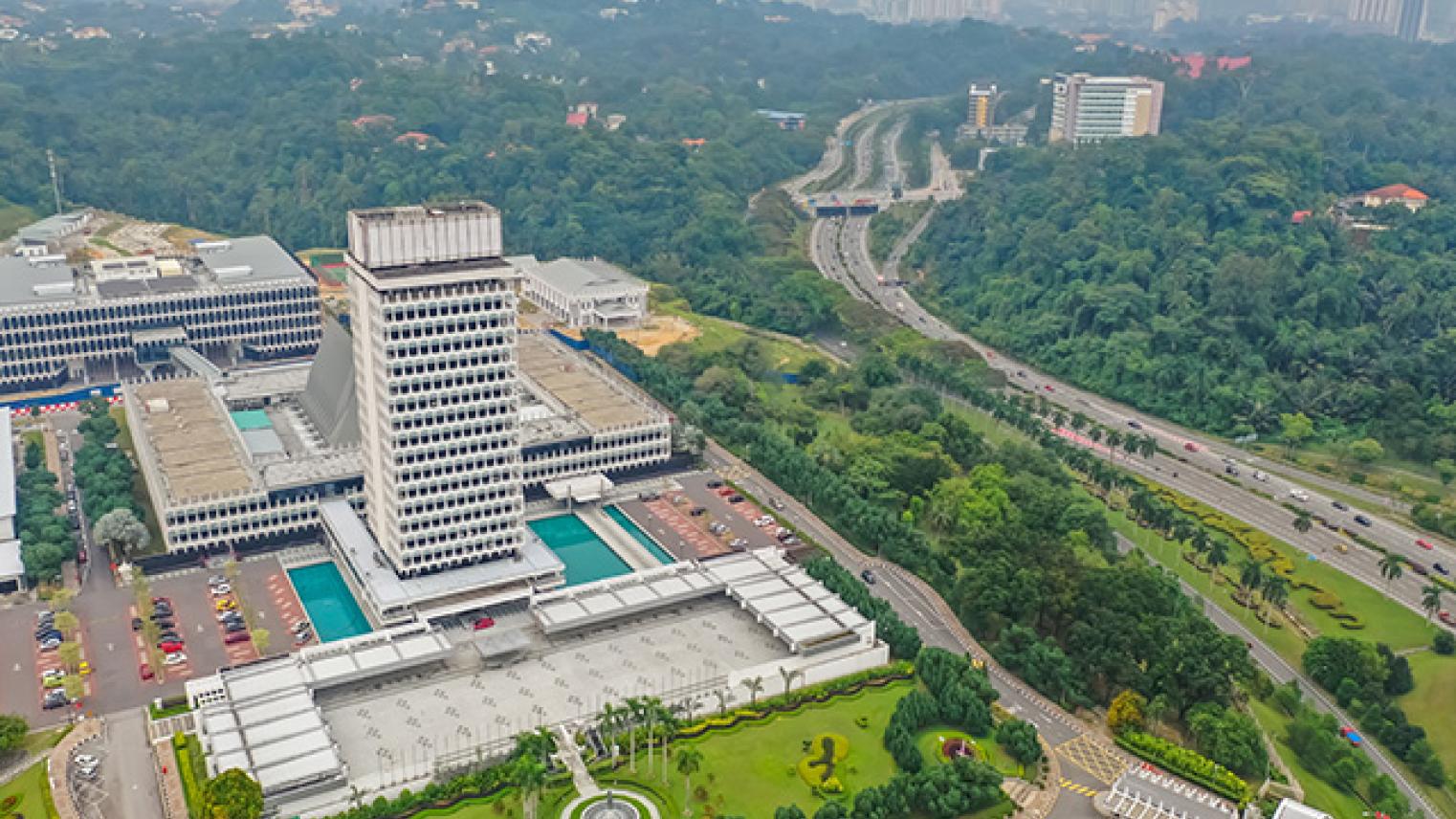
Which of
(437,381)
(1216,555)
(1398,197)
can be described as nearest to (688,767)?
(437,381)

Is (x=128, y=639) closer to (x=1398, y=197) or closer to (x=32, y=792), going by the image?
(x=32, y=792)

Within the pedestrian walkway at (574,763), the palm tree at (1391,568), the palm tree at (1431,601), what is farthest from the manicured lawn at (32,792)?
the palm tree at (1391,568)

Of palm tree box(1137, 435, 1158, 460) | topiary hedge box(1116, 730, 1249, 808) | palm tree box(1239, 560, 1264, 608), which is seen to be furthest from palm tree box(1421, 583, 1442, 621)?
topiary hedge box(1116, 730, 1249, 808)

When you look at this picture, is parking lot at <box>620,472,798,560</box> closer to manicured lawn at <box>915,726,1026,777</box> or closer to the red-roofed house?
manicured lawn at <box>915,726,1026,777</box>

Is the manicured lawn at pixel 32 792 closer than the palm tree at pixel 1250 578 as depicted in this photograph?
Yes

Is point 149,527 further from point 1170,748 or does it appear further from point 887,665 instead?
point 1170,748

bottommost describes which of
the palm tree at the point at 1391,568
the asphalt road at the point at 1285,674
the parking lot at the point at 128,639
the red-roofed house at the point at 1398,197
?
the asphalt road at the point at 1285,674

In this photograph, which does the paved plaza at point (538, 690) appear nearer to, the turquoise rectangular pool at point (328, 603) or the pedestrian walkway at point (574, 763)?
the pedestrian walkway at point (574, 763)
